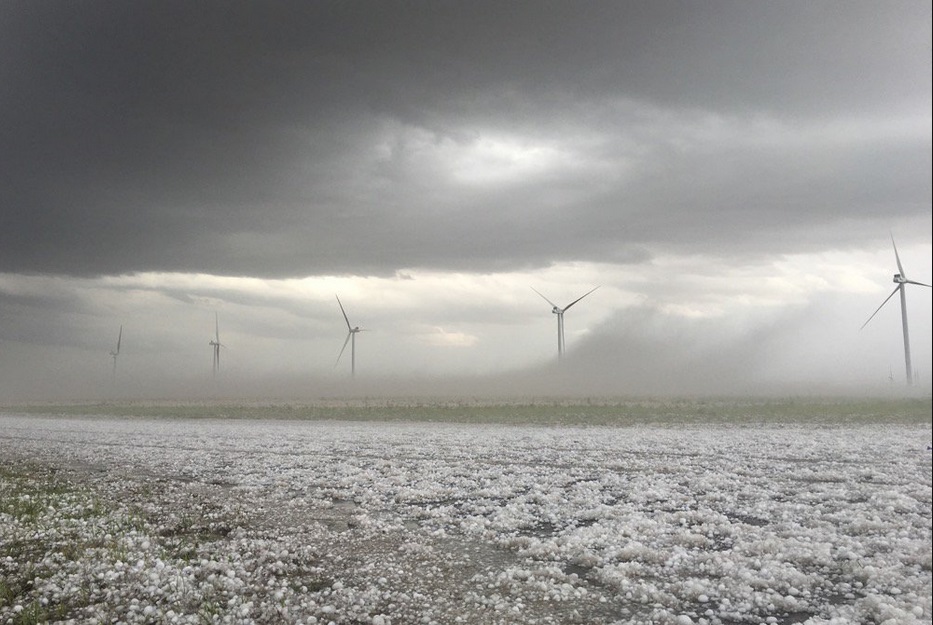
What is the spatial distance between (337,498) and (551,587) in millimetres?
9124

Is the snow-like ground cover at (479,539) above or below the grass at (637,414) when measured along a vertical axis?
below

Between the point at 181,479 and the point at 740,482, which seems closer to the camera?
the point at 740,482

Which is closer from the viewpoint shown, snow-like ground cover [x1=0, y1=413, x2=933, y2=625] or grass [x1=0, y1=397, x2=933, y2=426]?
snow-like ground cover [x1=0, y1=413, x2=933, y2=625]

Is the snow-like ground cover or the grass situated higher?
the grass

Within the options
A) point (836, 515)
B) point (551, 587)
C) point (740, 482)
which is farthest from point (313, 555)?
point (740, 482)

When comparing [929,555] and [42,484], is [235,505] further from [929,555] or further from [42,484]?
[929,555]

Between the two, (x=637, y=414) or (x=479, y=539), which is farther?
(x=637, y=414)

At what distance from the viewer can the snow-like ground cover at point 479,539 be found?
949 cm

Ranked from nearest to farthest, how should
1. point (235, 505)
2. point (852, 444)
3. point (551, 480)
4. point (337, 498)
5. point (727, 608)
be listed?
point (727, 608)
point (235, 505)
point (337, 498)
point (551, 480)
point (852, 444)

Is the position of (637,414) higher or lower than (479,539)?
higher

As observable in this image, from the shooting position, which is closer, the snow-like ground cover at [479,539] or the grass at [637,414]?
the snow-like ground cover at [479,539]

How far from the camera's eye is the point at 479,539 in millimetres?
13125

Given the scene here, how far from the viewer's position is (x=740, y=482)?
18469 millimetres

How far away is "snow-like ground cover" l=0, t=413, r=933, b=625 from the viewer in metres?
9.49
